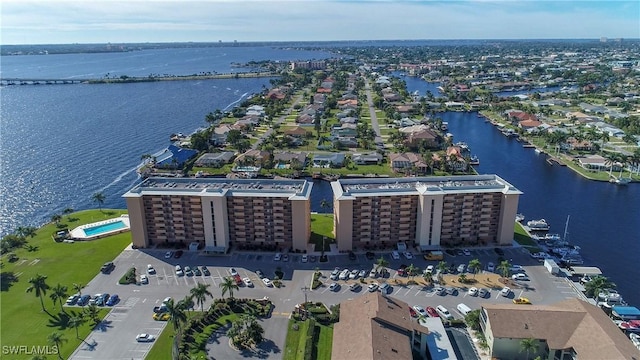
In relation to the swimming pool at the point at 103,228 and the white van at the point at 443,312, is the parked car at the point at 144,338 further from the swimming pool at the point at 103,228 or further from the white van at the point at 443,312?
the white van at the point at 443,312

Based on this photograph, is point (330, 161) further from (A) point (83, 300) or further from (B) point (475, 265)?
(A) point (83, 300)

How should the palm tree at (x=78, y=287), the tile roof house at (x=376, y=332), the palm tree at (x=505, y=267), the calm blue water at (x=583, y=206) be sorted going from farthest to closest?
the calm blue water at (x=583, y=206) < the palm tree at (x=505, y=267) < the palm tree at (x=78, y=287) < the tile roof house at (x=376, y=332)

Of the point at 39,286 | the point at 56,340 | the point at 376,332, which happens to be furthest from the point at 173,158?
the point at 376,332

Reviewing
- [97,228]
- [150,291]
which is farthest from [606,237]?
[97,228]

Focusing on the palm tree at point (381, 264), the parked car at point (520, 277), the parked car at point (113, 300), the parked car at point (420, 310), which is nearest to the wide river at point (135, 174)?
the parked car at point (520, 277)

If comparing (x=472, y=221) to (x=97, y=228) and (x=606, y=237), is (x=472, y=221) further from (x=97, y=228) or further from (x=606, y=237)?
(x=97, y=228)
